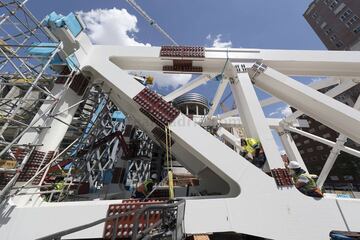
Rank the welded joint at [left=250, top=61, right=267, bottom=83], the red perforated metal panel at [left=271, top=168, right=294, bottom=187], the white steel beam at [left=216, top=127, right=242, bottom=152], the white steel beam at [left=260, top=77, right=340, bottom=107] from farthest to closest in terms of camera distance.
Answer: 1. the white steel beam at [left=216, top=127, right=242, bottom=152]
2. the white steel beam at [left=260, top=77, right=340, bottom=107]
3. the welded joint at [left=250, top=61, right=267, bottom=83]
4. the red perforated metal panel at [left=271, top=168, right=294, bottom=187]

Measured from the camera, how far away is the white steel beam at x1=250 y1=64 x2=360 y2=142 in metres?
6.21

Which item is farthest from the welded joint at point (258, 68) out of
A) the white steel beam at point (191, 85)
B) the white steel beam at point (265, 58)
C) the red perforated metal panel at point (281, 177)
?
the red perforated metal panel at point (281, 177)

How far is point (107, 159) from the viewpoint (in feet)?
53.5

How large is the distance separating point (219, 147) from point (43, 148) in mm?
5121

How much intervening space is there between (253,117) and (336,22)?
5303 cm

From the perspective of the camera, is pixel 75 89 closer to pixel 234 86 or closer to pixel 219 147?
pixel 219 147

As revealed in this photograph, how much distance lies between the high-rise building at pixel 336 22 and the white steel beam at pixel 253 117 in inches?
1805

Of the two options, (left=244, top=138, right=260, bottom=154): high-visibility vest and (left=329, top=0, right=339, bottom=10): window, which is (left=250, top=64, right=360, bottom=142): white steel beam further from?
(left=329, top=0, right=339, bottom=10): window

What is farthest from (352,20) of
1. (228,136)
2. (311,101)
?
(311,101)

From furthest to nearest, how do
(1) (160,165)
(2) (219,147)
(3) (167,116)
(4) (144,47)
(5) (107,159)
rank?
(1) (160,165)
(5) (107,159)
(4) (144,47)
(3) (167,116)
(2) (219,147)

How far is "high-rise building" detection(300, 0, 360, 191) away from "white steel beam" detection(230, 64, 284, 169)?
37.1m

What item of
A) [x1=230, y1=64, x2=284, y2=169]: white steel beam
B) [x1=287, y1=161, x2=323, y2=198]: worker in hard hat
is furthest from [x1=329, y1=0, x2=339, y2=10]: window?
[x1=287, y1=161, x2=323, y2=198]: worker in hard hat

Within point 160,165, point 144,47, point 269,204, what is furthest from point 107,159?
point 269,204

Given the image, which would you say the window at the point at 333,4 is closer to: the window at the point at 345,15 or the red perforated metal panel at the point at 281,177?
the window at the point at 345,15
